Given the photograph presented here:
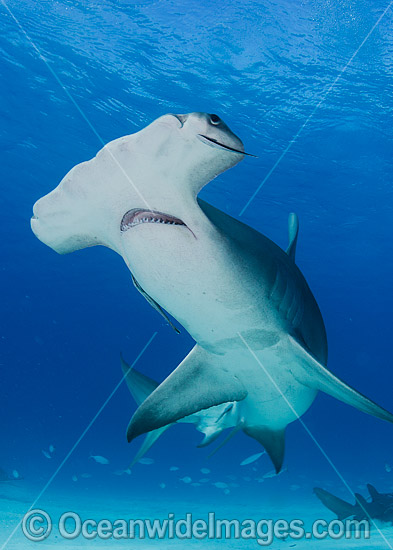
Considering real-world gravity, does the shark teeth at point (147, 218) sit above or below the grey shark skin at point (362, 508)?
above

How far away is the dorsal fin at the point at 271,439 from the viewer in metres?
4.51

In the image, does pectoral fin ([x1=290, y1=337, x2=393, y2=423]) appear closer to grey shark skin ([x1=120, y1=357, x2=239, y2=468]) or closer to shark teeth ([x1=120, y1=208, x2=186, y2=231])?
shark teeth ([x1=120, y1=208, x2=186, y2=231])

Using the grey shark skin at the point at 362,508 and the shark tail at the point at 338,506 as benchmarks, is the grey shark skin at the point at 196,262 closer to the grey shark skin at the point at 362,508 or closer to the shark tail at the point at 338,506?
the shark tail at the point at 338,506

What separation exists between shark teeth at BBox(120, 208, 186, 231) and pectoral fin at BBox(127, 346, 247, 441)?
1.47 meters

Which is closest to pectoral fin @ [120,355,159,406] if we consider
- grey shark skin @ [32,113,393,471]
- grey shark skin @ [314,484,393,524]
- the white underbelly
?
grey shark skin @ [32,113,393,471]

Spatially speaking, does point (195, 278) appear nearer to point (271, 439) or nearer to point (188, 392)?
point (188, 392)

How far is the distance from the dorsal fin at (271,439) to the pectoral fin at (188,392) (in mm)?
1094

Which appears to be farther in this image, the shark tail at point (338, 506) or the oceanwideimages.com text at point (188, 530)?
the oceanwideimages.com text at point (188, 530)

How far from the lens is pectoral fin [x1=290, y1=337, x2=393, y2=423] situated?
2.56 meters

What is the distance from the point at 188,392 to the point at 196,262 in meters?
1.48

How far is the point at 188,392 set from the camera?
3408mm

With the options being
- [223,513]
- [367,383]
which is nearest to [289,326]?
[223,513]

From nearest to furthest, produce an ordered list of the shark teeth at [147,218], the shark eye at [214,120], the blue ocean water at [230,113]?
the shark eye at [214,120] < the shark teeth at [147,218] < the blue ocean water at [230,113]

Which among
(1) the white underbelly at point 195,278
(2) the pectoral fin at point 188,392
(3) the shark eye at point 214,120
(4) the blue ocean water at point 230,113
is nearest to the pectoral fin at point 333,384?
(1) the white underbelly at point 195,278
